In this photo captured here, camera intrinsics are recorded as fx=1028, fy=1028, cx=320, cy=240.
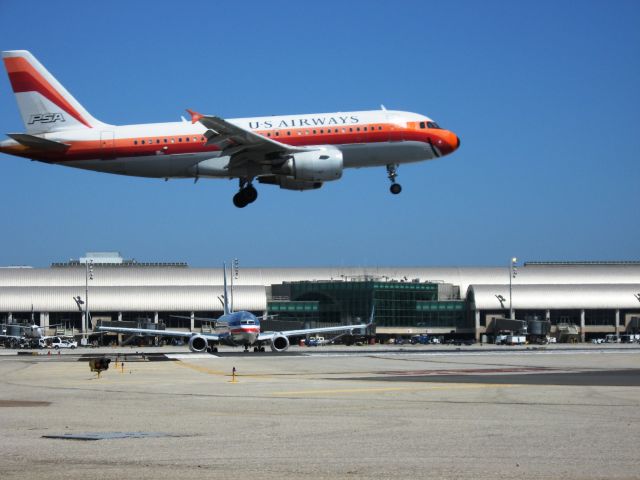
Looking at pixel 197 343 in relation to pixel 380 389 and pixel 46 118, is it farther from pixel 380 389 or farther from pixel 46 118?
pixel 380 389

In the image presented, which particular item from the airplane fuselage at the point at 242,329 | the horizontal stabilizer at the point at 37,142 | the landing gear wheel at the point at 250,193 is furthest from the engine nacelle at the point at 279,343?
the horizontal stabilizer at the point at 37,142

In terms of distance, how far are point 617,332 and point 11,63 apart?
437 ft

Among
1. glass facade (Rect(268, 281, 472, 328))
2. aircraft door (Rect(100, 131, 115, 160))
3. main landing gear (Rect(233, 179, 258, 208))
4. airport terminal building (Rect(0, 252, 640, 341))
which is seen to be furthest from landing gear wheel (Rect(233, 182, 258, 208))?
glass facade (Rect(268, 281, 472, 328))

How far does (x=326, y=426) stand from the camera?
81.0ft

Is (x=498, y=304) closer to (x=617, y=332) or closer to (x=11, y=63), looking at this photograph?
(x=617, y=332)

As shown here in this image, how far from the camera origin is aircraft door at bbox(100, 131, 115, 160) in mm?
60125

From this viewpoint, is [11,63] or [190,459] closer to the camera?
[190,459]

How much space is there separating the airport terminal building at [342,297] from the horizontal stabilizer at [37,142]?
109064mm

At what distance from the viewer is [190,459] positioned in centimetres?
1909

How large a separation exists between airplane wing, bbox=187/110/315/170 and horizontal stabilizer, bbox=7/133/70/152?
881 centimetres

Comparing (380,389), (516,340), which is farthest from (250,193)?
(516,340)

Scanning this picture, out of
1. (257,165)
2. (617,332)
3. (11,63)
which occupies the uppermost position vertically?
(11,63)

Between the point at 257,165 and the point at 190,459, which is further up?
the point at 257,165

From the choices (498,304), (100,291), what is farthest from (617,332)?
(100,291)
